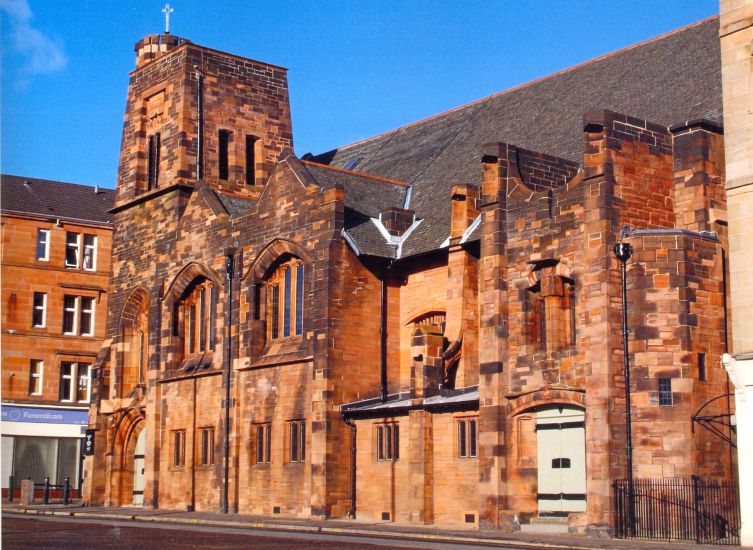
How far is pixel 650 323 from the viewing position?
25.2 metres

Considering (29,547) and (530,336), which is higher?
(530,336)

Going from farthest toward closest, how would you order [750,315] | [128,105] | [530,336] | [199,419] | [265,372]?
1. [128,105]
2. [199,419]
3. [265,372]
4. [530,336]
5. [750,315]

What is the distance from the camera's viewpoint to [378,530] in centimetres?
2741

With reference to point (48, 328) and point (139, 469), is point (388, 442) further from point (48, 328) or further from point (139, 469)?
point (48, 328)

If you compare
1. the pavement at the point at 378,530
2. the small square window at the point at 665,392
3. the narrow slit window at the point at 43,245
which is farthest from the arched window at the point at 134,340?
the small square window at the point at 665,392

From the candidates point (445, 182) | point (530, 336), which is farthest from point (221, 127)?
point (530, 336)

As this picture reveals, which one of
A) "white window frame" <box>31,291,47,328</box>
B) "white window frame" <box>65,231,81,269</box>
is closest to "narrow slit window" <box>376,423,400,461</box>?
"white window frame" <box>31,291,47,328</box>

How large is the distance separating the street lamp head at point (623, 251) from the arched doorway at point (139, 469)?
25.9 metres

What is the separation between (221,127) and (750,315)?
28147 mm

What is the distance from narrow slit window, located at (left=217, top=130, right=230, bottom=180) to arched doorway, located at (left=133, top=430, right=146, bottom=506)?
11773 mm

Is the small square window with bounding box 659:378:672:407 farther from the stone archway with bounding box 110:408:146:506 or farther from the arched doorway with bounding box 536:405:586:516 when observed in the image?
the stone archway with bounding box 110:408:146:506

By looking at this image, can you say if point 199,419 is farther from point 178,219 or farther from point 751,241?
point 751,241

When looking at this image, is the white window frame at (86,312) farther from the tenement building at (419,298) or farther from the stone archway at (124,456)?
the stone archway at (124,456)

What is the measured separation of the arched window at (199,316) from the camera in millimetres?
41281
